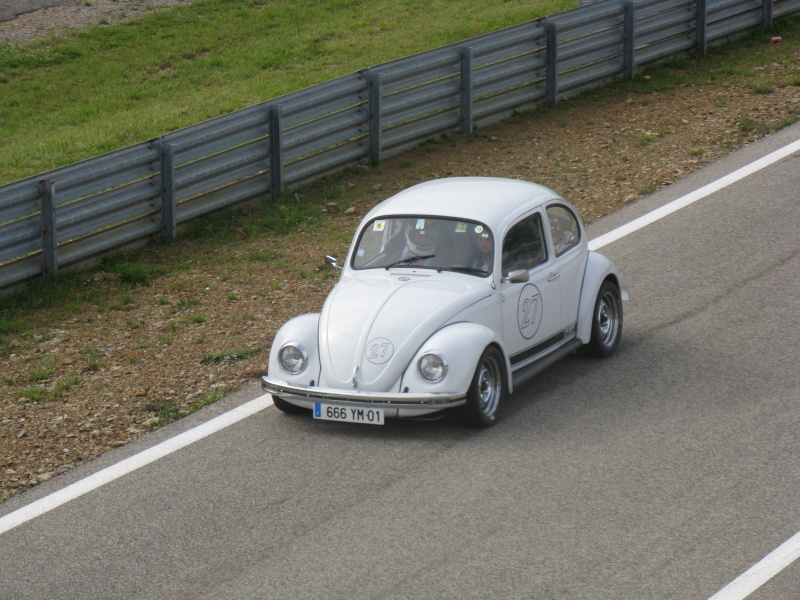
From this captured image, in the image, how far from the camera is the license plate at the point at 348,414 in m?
8.26

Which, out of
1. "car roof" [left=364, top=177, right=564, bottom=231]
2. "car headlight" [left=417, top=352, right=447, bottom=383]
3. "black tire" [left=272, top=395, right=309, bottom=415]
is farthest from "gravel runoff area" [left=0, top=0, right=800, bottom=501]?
"car headlight" [left=417, top=352, right=447, bottom=383]

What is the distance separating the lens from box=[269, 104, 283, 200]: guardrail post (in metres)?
14.0

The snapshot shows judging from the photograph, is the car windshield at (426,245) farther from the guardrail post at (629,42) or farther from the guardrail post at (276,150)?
the guardrail post at (629,42)

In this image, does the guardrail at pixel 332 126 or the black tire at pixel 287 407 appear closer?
the black tire at pixel 287 407

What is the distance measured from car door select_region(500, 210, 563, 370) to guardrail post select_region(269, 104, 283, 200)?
210 inches

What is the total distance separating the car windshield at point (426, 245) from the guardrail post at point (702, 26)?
36.8ft

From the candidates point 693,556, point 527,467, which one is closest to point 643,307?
point 527,467

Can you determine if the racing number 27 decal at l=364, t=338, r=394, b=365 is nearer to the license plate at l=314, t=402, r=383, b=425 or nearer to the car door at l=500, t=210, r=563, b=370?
the license plate at l=314, t=402, r=383, b=425

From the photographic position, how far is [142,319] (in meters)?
11.4

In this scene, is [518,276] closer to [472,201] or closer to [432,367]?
[472,201]

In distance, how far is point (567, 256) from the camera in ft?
32.0

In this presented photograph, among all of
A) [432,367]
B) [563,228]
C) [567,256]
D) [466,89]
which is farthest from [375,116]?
[432,367]

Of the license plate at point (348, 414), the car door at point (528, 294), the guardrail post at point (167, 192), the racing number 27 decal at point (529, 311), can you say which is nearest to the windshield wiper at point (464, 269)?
the car door at point (528, 294)

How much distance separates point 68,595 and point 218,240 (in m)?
7.17
